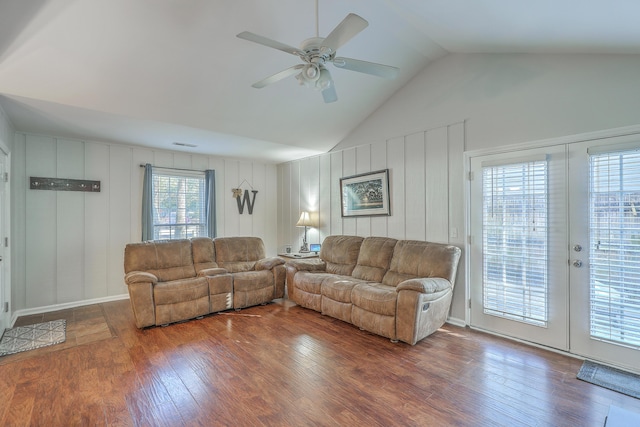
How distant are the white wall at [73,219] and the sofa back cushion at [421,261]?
4214 millimetres

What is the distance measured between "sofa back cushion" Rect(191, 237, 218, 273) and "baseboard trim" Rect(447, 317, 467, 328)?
3406 millimetres

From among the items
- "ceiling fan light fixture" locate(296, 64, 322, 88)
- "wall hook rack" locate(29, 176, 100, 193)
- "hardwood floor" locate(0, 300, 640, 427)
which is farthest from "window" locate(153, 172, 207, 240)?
"ceiling fan light fixture" locate(296, 64, 322, 88)

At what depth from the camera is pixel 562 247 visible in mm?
2977

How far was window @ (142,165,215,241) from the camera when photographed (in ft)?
17.1

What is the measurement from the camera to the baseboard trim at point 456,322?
3.71m

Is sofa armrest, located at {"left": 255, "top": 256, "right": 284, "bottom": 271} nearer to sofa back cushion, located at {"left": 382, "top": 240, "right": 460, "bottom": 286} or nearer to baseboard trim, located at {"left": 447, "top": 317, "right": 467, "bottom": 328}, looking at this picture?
sofa back cushion, located at {"left": 382, "top": 240, "right": 460, "bottom": 286}

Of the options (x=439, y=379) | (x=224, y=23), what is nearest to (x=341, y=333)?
(x=439, y=379)

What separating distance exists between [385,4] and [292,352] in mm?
3573

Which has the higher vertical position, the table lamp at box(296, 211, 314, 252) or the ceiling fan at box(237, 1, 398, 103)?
the ceiling fan at box(237, 1, 398, 103)

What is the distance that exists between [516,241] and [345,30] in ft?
9.04

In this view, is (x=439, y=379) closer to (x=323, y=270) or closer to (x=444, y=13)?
(x=323, y=270)

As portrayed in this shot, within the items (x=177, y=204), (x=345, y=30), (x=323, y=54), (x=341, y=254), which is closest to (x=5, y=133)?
(x=177, y=204)

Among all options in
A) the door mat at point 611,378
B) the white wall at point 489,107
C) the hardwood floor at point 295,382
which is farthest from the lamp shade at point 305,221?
the door mat at point 611,378

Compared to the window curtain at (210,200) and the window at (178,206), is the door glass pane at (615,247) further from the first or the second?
the window at (178,206)
